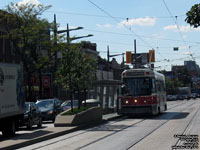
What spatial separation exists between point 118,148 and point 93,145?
4.30ft

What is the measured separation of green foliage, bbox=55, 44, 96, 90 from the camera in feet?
79.9

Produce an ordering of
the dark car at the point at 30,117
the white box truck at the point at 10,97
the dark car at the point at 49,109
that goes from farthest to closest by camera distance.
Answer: the dark car at the point at 49,109 < the dark car at the point at 30,117 < the white box truck at the point at 10,97

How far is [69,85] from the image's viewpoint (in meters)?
24.7

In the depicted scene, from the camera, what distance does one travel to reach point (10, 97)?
58.2 ft

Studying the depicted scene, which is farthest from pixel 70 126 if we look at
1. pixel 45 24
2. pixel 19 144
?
pixel 45 24

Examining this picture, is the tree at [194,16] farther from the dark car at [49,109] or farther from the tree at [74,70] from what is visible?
the dark car at [49,109]

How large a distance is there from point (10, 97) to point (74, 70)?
7245mm

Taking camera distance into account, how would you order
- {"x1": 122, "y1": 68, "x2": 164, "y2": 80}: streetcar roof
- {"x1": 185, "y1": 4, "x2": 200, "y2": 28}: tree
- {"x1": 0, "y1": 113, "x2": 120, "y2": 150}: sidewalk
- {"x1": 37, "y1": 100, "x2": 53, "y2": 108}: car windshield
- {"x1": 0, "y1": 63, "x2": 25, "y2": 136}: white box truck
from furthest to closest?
{"x1": 37, "y1": 100, "x2": 53, "y2": 108}: car windshield
{"x1": 122, "y1": 68, "x2": 164, "y2": 80}: streetcar roof
{"x1": 0, "y1": 63, "x2": 25, "y2": 136}: white box truck
{"x1": 185, "y1": 4, "x2": 200, "y2": 28}: tree
{"x1": 0, "y1": 113, "x2": 120, "y2": 150}: sidewalk

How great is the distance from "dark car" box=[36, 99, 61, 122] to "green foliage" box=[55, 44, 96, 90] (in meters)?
3.60

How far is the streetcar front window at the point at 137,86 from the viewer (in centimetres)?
2812

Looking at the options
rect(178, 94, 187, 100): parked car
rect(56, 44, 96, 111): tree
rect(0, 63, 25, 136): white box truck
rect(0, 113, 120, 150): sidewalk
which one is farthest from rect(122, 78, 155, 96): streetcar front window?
rect(178, 94, 187, 100): parked car

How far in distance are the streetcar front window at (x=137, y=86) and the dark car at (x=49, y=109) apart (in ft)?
15.7

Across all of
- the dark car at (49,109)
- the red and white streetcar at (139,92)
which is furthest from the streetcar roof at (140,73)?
the dark car at (49,109)

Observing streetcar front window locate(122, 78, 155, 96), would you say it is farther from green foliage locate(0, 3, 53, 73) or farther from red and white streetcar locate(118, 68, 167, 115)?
green foliage locate(0, 3, 53, 73)
